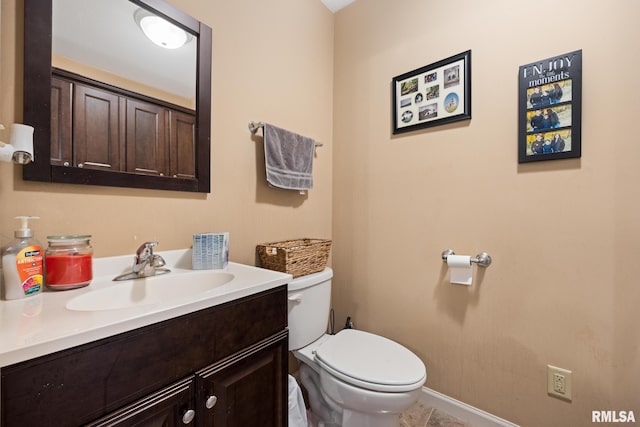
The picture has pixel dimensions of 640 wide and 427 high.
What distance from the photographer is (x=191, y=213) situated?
3.66 feet

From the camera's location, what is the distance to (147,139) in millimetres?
993

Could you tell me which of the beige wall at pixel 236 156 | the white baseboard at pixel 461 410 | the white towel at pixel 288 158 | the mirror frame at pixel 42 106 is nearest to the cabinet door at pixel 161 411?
the beige wall at pixel 236 156

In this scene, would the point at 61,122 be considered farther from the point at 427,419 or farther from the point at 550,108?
the point at 427,419

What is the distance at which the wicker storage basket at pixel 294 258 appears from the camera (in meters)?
1.21

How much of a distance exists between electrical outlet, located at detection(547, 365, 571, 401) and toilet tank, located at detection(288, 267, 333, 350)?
99 centimetres

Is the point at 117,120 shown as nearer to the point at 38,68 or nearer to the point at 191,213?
the point at 38,68

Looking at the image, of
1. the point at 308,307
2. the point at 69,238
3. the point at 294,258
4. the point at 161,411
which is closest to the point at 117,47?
the point at 69,238

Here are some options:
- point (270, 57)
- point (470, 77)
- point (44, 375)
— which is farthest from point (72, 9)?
point (470, 77)

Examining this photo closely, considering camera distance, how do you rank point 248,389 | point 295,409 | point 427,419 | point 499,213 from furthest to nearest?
point 427,419 → point 499,213 → point 295,409 → point 248,389

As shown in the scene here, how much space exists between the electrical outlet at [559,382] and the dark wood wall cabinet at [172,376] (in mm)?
1117

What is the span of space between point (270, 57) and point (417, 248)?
4.27ft

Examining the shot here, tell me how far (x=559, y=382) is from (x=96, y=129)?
2002mm

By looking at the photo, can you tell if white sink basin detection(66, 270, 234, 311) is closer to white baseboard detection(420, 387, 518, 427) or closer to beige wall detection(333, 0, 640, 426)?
beige wall detection(333, 0, 640, 426)

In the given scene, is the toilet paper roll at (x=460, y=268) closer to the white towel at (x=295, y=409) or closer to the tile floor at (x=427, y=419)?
the tile floor at (x=427, y=419)
